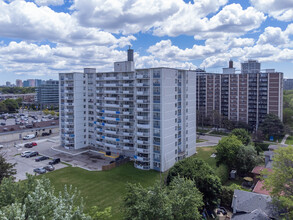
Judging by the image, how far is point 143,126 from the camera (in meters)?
50.8

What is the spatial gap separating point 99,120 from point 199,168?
36.1m

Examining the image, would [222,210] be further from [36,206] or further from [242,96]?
[242,96]

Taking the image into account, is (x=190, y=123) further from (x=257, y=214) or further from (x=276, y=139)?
(x=276, y=139)

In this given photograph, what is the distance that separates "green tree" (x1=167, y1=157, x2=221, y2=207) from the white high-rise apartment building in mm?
12646

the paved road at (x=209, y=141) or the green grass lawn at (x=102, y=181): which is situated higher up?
the paved road at (x=209, y=141)

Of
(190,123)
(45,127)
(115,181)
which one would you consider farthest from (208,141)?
(45,127)

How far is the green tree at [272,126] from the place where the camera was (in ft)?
252

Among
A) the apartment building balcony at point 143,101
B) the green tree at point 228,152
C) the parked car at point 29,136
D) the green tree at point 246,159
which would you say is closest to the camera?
the green tree at point 246,159

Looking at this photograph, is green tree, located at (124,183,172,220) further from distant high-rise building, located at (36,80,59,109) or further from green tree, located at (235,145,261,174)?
distant high-rise building, located at (36,80,59,109)

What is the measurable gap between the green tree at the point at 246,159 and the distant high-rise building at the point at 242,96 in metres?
44.9

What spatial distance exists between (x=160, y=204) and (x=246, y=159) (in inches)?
1244

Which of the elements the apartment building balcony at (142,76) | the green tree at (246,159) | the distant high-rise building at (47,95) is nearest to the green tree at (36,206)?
the apartment building balcony at (142,76)

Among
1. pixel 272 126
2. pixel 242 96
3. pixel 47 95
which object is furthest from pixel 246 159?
pixel 47 95

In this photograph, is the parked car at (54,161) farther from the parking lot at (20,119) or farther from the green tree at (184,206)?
the parking lot at (20,119)
